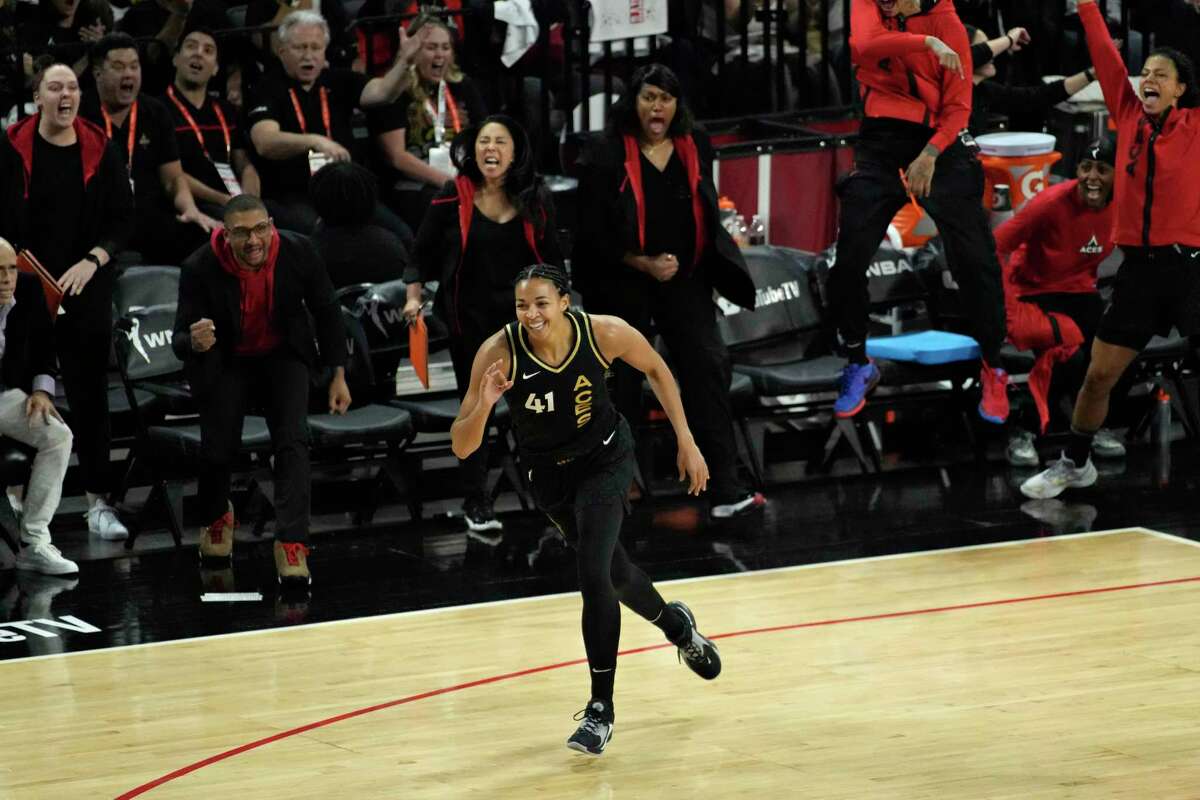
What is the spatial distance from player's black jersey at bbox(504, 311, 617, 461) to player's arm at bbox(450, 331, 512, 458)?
40 mm

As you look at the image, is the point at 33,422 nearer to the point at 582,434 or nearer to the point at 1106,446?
the point at 582,434

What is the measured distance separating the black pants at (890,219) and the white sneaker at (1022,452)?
0.98m

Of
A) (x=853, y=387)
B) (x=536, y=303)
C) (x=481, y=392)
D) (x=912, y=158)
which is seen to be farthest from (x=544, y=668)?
(x=912, y=158)

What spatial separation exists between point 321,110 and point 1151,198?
4063mm

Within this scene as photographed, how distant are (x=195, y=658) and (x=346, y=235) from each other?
2.88m

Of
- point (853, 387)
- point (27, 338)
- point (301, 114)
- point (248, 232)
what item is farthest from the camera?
point (301, 114)

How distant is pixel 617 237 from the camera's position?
30.0 ft

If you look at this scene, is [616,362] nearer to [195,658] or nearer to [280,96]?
[280,96]

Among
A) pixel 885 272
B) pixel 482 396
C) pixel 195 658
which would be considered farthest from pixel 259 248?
pixel 885 272

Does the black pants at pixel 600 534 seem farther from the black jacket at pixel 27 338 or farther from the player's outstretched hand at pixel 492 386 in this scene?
the black jacket at pixel 27 338

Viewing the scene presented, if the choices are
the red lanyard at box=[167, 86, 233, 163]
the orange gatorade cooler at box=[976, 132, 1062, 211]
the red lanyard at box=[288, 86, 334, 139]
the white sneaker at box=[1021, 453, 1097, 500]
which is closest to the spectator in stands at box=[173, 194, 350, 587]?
the red lanyard at box=[288, 86, 334, 139]

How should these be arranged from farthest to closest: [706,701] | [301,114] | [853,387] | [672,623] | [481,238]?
[301,114] < [853,387] < [481,238] < [706,701] < [672,623]

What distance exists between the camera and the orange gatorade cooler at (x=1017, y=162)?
1153 centimetres

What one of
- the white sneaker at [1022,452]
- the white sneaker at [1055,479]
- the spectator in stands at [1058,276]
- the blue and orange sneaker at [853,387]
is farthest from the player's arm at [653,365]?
the white sneaker at [1022,452]
